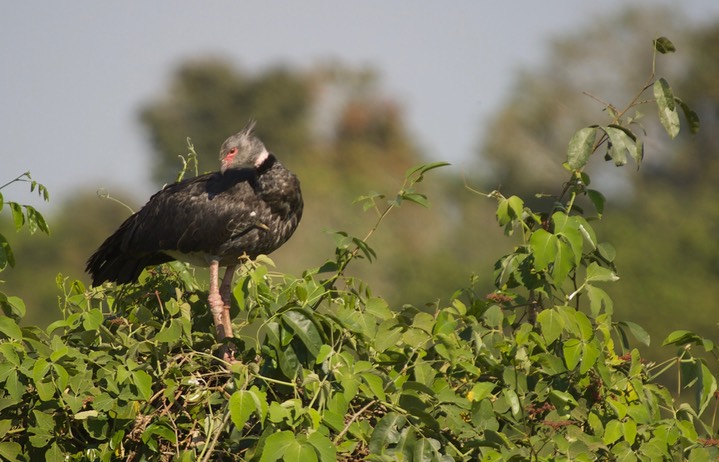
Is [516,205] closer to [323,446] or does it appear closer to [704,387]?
[704,387]

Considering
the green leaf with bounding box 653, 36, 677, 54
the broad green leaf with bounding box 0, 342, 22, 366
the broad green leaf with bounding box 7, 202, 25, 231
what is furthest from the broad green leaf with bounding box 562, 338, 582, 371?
the broad green leaf with bounding box 7, 202, 25, 231

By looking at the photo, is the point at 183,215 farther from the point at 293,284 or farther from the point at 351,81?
the point at 351,81

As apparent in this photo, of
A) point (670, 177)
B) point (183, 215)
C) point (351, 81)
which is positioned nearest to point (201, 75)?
point (351, 81)

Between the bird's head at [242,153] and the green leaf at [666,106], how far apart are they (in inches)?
84.2

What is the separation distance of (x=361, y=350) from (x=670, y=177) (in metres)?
22.3

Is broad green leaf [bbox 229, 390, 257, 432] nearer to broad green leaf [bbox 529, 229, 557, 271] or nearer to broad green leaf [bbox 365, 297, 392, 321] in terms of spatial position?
broad green leaf [bbox 365, 297, 392, 321]

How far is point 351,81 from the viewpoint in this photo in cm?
3578

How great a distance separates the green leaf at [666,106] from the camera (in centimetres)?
340

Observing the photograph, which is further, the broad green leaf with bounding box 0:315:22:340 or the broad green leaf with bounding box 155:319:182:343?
the broad green leaf with bounding box 155:319:182:343

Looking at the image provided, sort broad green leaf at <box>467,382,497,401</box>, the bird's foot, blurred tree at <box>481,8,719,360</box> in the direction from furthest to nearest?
blurred tree at <box>481,8,719,360</box> → the bird's foot → broad green leaf at <box>467,382,497,401</box>

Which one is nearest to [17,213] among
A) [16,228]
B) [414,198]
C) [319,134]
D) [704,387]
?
[16,228]

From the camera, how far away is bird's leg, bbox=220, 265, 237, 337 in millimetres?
3979

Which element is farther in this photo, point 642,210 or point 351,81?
point 351,81

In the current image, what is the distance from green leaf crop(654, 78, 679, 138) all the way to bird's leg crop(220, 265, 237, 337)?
1479 mm
